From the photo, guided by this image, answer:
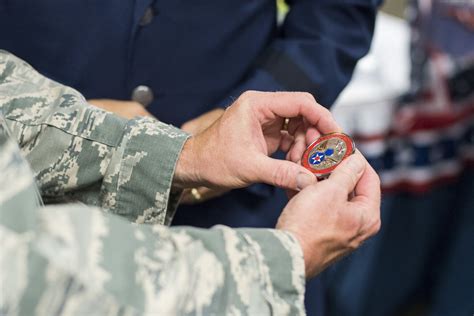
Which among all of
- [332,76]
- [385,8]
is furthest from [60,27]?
[385,8]

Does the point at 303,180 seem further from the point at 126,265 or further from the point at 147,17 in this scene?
the point at 147,17

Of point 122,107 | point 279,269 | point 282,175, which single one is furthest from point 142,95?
point 279,269

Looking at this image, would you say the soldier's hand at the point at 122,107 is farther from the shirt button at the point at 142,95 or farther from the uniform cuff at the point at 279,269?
the uniform cuff at the point at 279,269

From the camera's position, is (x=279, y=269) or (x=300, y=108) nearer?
(x=279, y=269)

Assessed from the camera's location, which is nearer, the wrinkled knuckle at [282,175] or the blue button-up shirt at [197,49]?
the wrinkled knuckle at [282,175]

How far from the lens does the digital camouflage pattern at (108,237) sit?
474 mm

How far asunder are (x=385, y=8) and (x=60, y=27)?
1.13 meters

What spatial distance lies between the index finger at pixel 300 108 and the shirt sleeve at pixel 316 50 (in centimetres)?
18

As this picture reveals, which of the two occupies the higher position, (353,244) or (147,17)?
(147,17)

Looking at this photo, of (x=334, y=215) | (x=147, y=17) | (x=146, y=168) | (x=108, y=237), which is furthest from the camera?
(x=147, y=17)

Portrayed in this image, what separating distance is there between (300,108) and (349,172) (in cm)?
11

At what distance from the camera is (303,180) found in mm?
676

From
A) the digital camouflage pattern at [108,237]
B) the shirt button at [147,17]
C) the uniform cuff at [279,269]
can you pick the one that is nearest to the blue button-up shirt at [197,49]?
the shirt button at [147,17]

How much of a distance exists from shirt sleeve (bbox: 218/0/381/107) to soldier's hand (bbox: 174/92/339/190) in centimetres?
17
